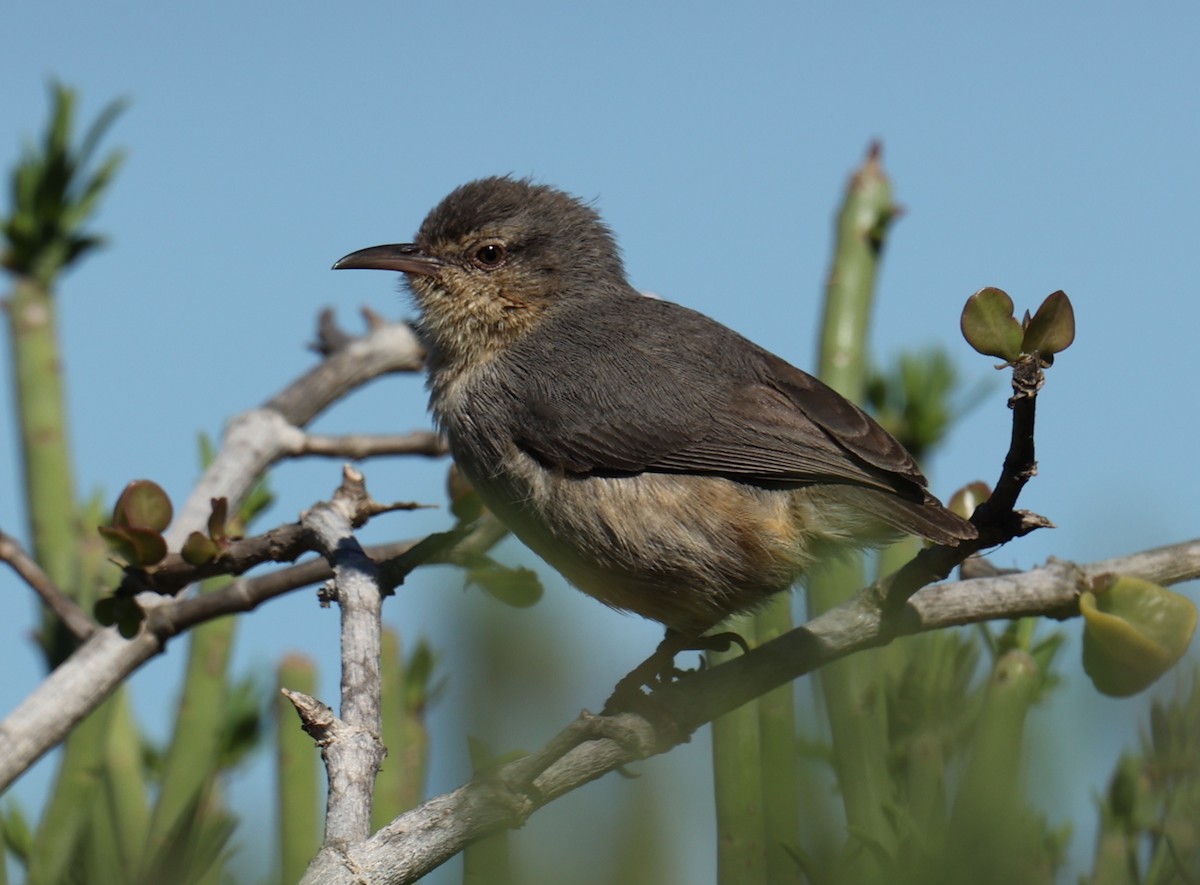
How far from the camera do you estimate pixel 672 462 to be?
3699mm

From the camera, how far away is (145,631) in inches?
132

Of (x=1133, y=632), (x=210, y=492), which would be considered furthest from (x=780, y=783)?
(x=210, y=492)

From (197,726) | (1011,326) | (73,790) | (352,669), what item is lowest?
(73,790)

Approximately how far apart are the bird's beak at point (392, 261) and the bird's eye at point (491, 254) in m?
0.14

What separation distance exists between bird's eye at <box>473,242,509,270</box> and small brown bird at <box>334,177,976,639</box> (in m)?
0.50

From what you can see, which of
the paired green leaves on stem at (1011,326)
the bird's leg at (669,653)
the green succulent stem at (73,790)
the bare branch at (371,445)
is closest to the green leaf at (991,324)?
the paired green leaves on stem at (1011,326)

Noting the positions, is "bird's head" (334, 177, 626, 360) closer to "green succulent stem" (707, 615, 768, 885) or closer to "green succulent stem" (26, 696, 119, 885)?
"green succulent stem" (26, 696, 119, 885)

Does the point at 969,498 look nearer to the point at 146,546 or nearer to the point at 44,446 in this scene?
the point at 146,546

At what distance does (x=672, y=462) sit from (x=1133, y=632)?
1574 millimetres

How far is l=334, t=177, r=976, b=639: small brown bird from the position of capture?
139 inches

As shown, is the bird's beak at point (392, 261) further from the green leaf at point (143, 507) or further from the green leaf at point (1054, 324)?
the green leaf at point (1054, 324)

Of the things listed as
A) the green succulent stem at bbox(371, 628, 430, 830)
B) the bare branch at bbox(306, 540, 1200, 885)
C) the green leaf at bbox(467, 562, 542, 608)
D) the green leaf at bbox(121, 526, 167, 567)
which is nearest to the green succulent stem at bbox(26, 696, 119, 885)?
the green leaf at bbox(121, 526, 167, 567)

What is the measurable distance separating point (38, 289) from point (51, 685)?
1579 mm

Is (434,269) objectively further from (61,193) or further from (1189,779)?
(1189,779)
